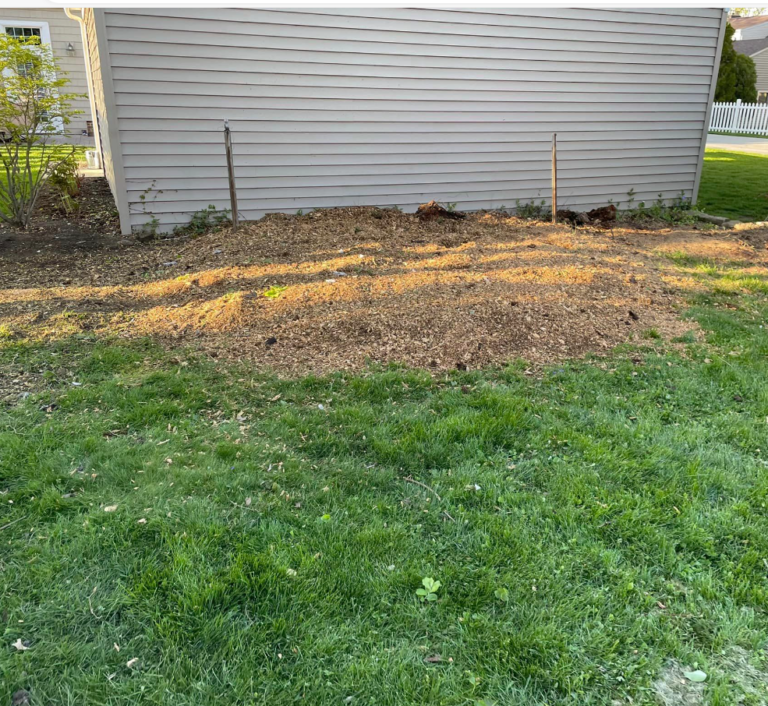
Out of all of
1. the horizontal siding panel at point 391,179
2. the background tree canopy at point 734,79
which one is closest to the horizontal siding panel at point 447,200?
the horizontal siding panel at point 391,179

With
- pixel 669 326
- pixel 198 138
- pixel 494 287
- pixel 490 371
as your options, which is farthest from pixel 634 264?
pixel 198 138

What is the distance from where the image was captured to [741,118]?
25.1m

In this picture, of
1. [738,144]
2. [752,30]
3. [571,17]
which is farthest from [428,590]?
[752,30]

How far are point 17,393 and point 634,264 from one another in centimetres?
548

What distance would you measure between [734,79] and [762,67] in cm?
1385

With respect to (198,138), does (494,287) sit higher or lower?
lower

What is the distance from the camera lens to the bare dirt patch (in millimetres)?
4020

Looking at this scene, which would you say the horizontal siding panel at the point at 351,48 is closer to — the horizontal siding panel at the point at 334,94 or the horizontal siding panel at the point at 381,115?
the horizontal siding panel at the point at 334,94

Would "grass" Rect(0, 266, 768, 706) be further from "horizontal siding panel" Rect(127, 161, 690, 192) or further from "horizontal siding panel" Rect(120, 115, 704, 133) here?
"horizontal siding panel" Rect(120, 115, 704, 133)

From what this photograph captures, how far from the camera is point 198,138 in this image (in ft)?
21.9

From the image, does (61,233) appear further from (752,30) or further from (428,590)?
(752,30)

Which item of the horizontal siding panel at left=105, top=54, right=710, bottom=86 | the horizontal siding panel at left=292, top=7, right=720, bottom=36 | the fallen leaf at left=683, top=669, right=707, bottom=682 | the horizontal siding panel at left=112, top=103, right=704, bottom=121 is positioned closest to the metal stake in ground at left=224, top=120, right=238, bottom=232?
the horizontal siding panel at left=112, top=103, right=704, bottom=121

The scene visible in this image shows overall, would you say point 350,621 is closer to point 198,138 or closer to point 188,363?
point 188,363

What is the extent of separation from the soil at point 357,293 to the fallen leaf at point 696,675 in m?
2.24
